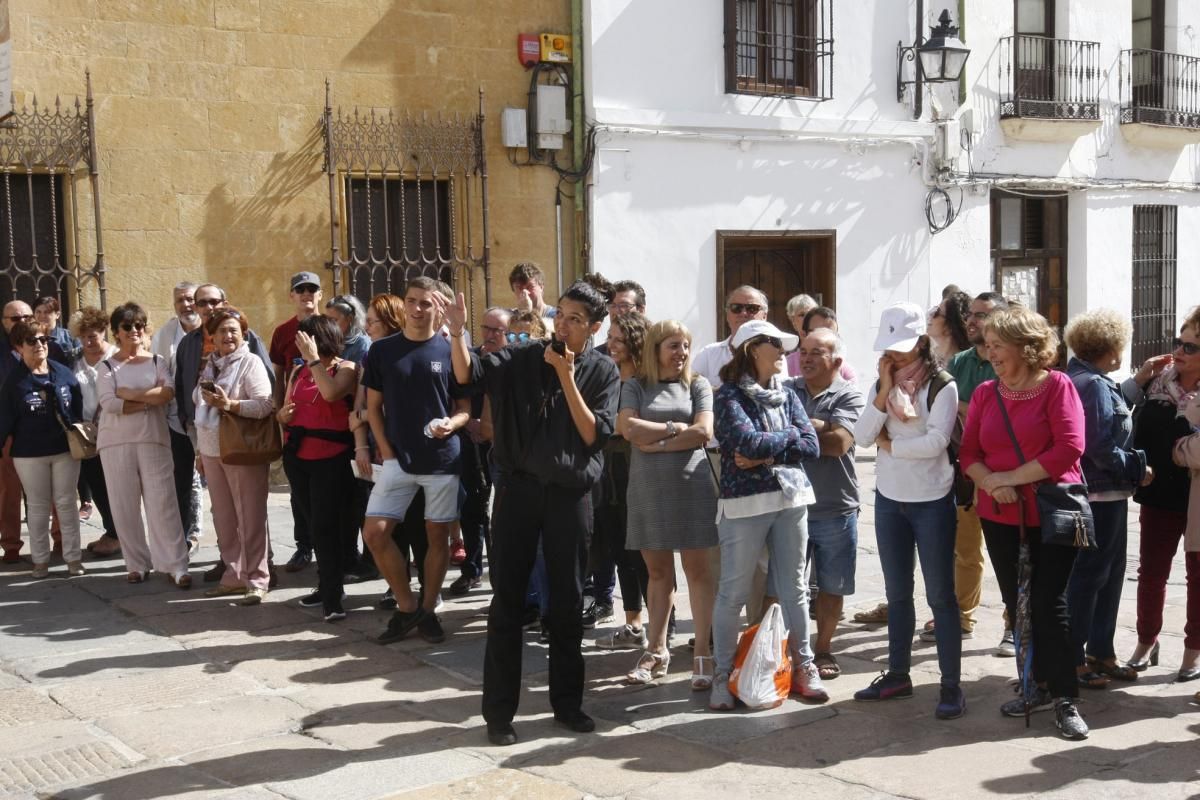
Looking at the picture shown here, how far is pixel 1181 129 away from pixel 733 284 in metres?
6.82

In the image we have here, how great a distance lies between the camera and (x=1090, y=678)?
622 centimetres

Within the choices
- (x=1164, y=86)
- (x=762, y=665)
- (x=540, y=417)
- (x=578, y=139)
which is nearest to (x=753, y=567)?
(x=762, y=665)

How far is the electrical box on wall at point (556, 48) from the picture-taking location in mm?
13281

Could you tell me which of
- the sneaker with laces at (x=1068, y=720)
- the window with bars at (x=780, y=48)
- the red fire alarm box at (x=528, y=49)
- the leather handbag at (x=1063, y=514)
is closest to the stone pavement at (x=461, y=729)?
the sneaker with laces at (x=1068, y=720)

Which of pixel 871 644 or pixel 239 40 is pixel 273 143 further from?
pixel 871 644

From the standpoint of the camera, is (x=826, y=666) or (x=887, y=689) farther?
(x=826, y=666)

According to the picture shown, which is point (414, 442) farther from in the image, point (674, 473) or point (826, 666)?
point (826, 666)

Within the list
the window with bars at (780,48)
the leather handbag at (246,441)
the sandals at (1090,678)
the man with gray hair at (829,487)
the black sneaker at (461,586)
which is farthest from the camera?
the window with bars at (780,48)

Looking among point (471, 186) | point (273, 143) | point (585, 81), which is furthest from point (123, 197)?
point (585, 81)

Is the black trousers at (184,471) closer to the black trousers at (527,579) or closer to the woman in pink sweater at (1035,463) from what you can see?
the black trousers at (527,579)

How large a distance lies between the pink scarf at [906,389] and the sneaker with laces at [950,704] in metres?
1.12

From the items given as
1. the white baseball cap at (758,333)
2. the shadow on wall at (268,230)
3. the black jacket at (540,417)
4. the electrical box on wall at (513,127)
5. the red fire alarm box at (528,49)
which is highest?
the red fire alarm box at (528,49)

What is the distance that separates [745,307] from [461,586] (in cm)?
226

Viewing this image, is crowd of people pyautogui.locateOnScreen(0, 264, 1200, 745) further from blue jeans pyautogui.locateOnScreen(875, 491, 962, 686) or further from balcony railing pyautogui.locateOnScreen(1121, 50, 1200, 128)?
balcony railing pyautogui.locateOnScreen(1121, 50, 1200, 128)
